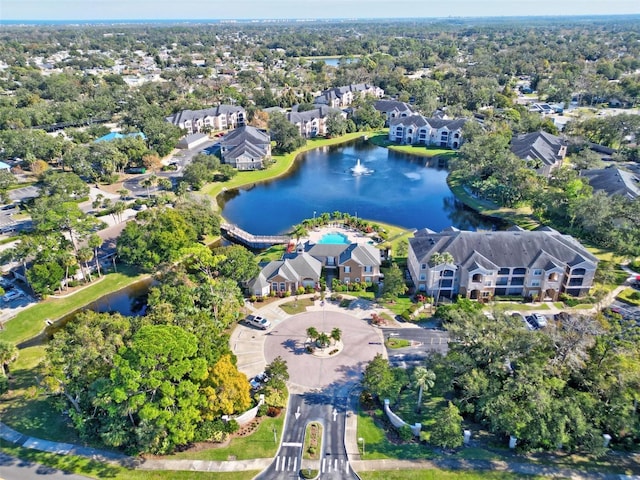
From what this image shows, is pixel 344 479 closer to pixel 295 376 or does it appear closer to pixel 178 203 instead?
pixel 295 376

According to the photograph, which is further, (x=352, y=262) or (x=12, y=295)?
(x=352, y=262)

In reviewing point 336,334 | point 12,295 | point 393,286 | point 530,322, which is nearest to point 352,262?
point 393,286

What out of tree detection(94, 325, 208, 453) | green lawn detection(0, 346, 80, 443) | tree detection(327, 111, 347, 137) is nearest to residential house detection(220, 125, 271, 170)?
tree detection(327, 111, 347, 137)

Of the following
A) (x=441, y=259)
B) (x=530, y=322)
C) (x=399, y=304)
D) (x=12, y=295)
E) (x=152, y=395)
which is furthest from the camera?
(x=12, y=295)

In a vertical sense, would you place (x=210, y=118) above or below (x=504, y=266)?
above

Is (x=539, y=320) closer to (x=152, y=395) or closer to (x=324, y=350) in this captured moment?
(x=324, y=350)

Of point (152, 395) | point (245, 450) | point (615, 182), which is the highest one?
point (615, 182)

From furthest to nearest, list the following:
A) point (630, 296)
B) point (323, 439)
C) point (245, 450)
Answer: point (630, 296) < point (323, 439) < point (245, 450)

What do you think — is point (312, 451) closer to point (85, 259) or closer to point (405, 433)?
point (405, 433)
